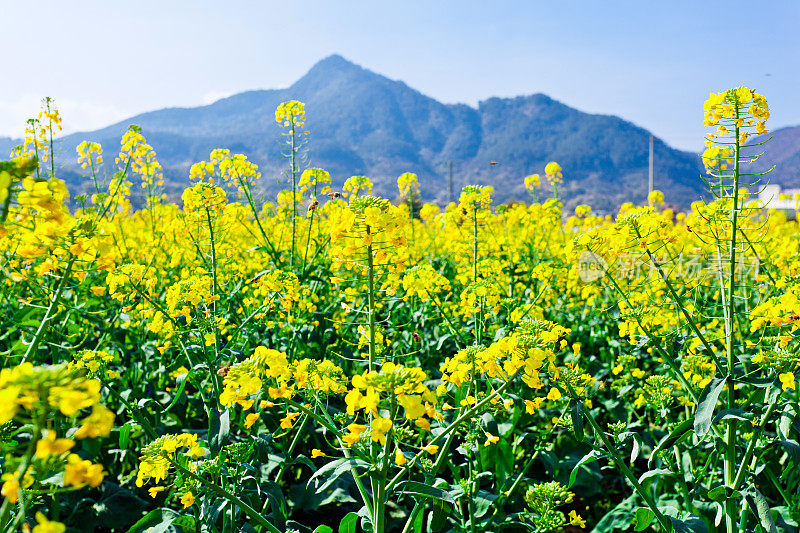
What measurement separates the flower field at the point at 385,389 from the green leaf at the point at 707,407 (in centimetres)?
1

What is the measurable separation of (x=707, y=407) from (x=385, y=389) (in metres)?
1.19

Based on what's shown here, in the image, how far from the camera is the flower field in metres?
1.41

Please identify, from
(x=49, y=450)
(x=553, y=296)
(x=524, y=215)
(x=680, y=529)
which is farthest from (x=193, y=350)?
(x=524, y=215)

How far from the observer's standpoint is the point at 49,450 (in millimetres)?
765

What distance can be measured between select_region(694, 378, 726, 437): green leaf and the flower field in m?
0.01

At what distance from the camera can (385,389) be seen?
1236 millimetres

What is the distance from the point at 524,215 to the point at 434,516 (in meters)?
4.33

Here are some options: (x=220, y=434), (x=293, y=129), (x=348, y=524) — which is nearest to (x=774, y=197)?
(x=348, y=524)

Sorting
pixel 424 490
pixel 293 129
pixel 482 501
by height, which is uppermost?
pixel 293 129

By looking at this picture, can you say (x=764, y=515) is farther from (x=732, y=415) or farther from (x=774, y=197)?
(x=774, y=197)

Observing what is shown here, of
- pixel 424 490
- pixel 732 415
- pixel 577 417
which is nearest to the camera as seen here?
pixel 424 490

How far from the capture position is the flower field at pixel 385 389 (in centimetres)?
141

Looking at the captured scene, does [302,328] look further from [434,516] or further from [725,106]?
[725,106]

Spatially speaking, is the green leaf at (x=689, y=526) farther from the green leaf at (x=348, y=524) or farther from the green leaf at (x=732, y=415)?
the green leaf at (x=348, y=524)
